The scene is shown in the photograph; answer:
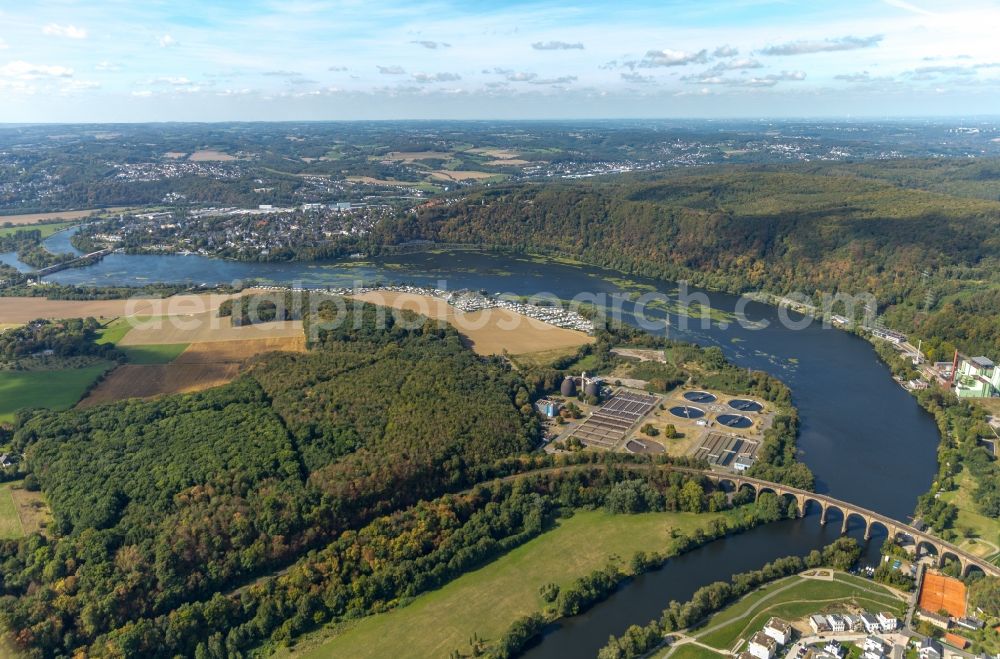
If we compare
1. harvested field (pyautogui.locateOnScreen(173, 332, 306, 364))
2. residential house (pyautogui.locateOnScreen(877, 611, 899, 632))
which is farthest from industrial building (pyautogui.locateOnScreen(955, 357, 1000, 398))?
harvested field (pyautogui.locateOnScreen(173, 332, 306, 364))

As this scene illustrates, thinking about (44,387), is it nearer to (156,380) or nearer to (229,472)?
(156,380)

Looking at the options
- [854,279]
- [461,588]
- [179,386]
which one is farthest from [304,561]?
[854,279]

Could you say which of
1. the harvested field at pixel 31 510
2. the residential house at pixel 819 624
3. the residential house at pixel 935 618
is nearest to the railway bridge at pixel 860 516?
the residential house at pixel 935 618

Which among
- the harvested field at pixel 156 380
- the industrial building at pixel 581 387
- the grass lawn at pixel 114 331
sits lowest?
the industrial building at pixel 581 387

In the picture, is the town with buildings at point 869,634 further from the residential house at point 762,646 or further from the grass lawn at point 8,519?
the grass lawn at point 8,519

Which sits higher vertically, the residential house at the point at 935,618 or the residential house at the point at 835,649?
the residential house at the point at 935,618

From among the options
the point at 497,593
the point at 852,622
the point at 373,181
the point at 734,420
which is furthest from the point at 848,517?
the point at 373,181
